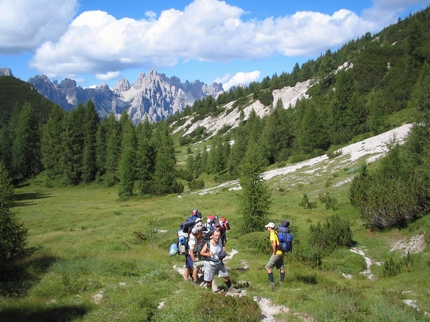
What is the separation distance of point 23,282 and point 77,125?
78359 millimetres

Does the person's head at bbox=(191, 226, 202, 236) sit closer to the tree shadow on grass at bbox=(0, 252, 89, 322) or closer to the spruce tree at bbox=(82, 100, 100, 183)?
the tree shadow on grass at bbox=(0, 252, 89, 322)

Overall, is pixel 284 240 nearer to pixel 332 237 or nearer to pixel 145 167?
pixel 332 237

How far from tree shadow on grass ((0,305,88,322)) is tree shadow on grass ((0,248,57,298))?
1381mm

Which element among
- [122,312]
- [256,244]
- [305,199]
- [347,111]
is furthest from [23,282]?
[347,111]

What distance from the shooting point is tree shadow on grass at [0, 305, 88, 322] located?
8164mm

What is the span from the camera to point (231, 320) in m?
7.87

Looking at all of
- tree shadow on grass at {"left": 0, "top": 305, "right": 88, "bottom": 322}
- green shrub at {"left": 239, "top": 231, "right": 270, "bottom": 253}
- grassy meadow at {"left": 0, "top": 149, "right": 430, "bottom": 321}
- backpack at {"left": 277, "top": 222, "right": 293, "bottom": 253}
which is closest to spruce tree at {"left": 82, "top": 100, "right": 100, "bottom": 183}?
grassy meadow at {"left": 0, "top": 149, "right": 430, "bottom": 321}

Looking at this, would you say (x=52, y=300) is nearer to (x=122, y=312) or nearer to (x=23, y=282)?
(x=23, y=282)

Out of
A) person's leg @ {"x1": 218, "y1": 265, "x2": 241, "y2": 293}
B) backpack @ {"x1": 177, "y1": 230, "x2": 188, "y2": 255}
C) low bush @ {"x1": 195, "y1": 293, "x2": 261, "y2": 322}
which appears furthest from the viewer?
backpack @ {"x1": 177, "y1": 230, "x2": 188, "y2": 255}

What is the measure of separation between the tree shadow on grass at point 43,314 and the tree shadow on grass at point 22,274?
1.38 m

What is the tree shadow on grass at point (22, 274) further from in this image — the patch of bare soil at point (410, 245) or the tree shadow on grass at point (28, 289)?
the patch of bare soil at point (410, 245)

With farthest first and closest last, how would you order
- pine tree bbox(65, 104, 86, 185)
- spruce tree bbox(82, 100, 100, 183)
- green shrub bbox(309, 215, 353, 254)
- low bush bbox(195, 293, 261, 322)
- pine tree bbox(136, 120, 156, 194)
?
1. spruce tree bbox(82, 100, 100, 183)
2. pine tree bbox(65, 104, 86, 185)
3. pine tree bbox(136, 120, 156, 194)
4. green shrub bbox(309, 215, 353, 254)
5. low bush bbox(195, 293, 261, 322)

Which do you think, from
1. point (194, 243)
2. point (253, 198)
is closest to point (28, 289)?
point (194, 243)

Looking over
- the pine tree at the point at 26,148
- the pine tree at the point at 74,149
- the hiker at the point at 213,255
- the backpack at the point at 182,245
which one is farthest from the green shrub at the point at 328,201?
the pine tree at the point at 26,148
